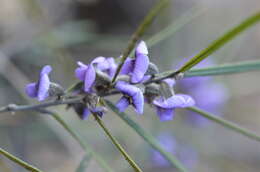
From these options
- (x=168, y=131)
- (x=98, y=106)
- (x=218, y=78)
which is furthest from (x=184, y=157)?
(x=98, y=106)

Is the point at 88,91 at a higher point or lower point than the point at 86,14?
lower

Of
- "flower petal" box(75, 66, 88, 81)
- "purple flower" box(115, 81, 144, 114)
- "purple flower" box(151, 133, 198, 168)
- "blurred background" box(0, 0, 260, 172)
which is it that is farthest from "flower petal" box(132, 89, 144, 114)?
"purple flower" box(151, 133, 198, 168)

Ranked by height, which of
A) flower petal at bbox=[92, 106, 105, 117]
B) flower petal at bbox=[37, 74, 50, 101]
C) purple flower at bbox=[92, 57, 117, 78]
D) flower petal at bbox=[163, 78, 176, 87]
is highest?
flower petal at bbox=[37, 74, 50, 101]

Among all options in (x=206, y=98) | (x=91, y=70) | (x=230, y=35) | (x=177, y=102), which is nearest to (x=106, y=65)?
(x=91, y=70)

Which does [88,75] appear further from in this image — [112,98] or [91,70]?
[112,98]

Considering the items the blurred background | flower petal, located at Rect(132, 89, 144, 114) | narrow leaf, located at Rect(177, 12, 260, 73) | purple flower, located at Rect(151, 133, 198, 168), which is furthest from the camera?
purple flower, located at Rect(151, 133, 198, 168)

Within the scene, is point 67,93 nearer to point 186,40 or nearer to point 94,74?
point 94,74

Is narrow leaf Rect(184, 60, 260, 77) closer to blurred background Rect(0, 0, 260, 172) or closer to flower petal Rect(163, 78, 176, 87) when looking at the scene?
flower petal Rect(163, 78, 176, 87)
